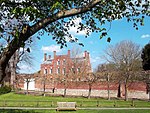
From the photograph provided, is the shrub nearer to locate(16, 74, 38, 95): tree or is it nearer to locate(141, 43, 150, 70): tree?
locate(16, 74, 38, 95): tree

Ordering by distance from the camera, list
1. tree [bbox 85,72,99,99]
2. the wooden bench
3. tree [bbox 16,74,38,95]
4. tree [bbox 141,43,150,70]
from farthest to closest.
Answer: tree [bbox 16,74,38,95] < tree [bbox 141,43,150,70] < tree [bbox 85,72,99,99] < the wooden bench

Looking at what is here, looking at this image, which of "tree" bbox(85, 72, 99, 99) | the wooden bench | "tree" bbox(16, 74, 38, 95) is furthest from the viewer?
"tree" bbox(16, 74, 38, 95)

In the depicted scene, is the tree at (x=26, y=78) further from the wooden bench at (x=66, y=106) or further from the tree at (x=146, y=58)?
the wooden bench at (x=66, y=106)

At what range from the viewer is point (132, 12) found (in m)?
9.88

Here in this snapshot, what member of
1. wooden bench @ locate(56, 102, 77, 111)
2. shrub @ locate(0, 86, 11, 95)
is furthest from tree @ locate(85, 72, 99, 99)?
wooden bench @ locate(56, 102, 77, 111)

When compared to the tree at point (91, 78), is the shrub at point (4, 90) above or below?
below

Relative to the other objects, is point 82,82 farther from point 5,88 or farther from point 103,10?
point 103,10

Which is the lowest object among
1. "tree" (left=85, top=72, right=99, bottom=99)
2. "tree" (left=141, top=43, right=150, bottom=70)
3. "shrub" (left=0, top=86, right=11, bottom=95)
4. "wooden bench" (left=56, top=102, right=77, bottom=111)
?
"wooden bench" (left=56, top=102, right=77, bottom=111)

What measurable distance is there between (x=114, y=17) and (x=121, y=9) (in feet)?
2.17

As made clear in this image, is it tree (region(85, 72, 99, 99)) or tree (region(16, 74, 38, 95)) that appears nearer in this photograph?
tree (region(85, 72, 99, 99))

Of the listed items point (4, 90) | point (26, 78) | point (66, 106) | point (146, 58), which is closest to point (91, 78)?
point (146, 58)

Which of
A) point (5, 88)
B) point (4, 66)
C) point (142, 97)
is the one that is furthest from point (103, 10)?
point (5, 88)

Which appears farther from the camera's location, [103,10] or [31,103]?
[31,103]

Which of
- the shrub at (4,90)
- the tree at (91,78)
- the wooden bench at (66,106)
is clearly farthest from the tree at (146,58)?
the wooden bench at (66,106)
